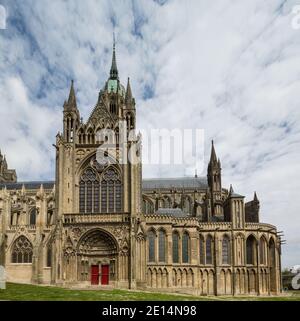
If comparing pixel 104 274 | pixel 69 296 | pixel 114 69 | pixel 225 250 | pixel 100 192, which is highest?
pixel 114 69

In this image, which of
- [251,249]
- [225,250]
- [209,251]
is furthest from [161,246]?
[251,249]

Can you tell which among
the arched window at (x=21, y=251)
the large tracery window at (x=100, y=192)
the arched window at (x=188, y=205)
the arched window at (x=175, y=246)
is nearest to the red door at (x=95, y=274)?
the large tracery window at (x=100, y=192)

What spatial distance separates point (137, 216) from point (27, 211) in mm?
19668

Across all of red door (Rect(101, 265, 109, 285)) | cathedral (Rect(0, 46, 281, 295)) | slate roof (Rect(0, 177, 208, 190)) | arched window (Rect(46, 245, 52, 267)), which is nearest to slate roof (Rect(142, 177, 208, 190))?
slate roof (Rect(0, 177, 208, 190))

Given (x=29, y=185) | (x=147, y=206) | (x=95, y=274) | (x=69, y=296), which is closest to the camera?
(x=69, y=296)

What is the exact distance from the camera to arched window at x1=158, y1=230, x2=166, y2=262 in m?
54.4

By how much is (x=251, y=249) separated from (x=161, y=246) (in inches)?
542

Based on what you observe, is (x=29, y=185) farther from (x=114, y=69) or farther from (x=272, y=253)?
(x=272, y=253)

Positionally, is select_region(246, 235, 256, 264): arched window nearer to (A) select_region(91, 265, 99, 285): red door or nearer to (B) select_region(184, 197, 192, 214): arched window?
(B) select_region(184, 197, 192, 214): arched window

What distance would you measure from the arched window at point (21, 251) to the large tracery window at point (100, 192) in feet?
33.3

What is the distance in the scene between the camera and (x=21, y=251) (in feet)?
189

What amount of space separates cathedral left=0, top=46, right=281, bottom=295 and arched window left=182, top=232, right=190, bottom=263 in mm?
135

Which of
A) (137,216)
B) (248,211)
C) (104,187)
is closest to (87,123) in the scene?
(104,187)

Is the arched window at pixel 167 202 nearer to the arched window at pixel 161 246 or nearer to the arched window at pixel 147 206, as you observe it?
the arched window at pixel 147 206
